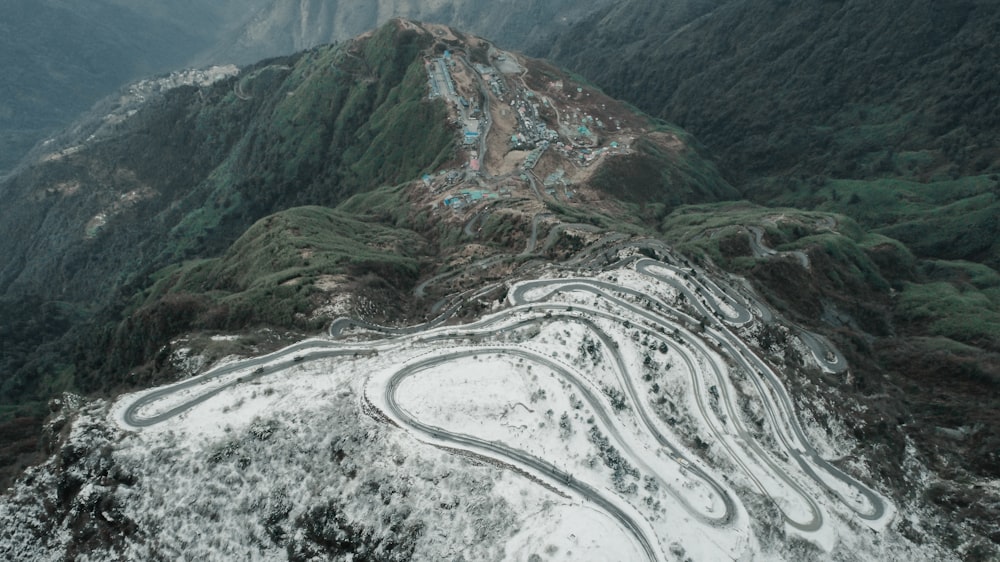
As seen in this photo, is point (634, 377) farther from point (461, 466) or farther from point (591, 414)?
point (461, 466)

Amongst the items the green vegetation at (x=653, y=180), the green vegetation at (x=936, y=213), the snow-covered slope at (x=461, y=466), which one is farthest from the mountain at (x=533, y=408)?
the green vegetation at (x=936, y=213)

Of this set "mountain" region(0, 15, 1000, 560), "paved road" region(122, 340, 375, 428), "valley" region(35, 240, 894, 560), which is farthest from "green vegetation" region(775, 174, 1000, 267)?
"paved road" region(122, 340, 375, 428)

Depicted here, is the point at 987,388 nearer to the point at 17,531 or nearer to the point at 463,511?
the point at 463,511

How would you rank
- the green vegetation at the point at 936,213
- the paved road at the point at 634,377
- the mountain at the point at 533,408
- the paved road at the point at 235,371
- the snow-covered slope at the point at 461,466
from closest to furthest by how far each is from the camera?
the snow-covered slope at the point at 461,466, the mountain at the point at 533,408, the paved road at the point at 634,377, the paved road at the point at 235,371, the green vegetation at the point at 936,213

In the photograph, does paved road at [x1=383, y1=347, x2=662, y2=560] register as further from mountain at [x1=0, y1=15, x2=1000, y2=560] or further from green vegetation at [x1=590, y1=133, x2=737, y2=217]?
green vegetation at [x1=590, y1=133, x2=737, y2=217]

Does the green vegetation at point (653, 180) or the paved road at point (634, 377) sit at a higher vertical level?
the green vegetation at point (653, 180)

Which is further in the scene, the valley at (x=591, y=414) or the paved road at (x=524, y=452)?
the valley at (x=591, y=414)

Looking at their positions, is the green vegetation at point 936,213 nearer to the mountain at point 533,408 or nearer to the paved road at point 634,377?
the mountain at point 533,408

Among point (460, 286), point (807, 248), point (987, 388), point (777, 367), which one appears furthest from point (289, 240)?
point (987, 388)
